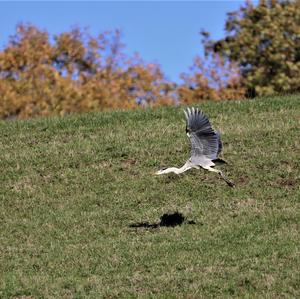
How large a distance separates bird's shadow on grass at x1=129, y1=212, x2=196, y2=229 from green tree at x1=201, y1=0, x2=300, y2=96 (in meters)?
23.1

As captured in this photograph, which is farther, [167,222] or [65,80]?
[65,80]

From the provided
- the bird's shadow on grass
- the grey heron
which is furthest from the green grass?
the grey heron

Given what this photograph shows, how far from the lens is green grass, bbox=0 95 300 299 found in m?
12.7

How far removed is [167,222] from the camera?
1550 centimetres

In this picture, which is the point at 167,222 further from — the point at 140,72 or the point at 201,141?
the point at 140,72

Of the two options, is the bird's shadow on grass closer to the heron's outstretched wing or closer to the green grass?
the green grass

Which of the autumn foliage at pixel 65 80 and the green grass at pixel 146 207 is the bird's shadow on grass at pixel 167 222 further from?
the autumn foliage at pixel 65 80

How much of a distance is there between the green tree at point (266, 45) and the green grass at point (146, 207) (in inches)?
646

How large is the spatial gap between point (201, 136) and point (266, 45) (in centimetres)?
2700

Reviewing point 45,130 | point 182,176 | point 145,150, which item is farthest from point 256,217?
point 45,130

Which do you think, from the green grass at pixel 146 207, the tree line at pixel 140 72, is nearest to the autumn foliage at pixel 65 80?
the tree line at pixel 140 72

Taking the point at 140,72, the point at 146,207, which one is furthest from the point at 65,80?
the point at 146,207

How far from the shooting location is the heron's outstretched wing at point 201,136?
47.4ft

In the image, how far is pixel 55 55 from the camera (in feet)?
140
